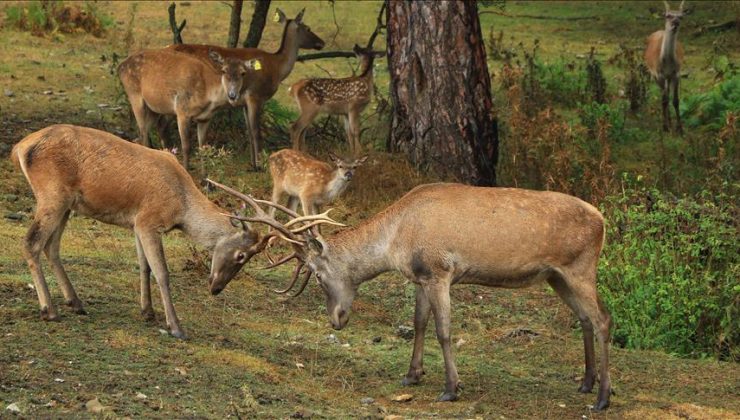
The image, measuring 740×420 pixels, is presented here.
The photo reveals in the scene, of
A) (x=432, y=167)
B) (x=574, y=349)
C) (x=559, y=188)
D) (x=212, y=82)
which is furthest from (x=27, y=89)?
(x=574, y=349)

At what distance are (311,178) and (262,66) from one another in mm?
3258

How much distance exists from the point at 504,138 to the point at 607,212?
12.8ft

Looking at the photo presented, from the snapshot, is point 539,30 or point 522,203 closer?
point 522,203

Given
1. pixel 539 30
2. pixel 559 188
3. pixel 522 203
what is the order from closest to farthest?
pixel 522 203
pixel 559 188
pixel 539 30

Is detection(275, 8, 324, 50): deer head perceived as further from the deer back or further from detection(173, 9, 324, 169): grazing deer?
the deer back

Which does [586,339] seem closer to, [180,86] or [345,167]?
[345,167]

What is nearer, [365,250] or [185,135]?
[365,250]

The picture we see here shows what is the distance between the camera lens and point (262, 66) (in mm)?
15711

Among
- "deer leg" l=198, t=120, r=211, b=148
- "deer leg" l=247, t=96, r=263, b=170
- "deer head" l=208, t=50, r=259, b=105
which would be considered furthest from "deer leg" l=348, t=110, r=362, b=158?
"deer leg" l=198, t=120, r=211, b=148

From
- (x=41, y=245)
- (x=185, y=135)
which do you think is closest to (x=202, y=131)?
(x=185, y=135)

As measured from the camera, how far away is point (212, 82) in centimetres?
1471

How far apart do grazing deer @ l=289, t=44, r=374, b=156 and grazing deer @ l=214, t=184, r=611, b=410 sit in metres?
6.31

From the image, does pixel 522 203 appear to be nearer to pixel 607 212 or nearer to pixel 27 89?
pixel 607 212

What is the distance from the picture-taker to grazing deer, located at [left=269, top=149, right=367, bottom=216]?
42.0ft
